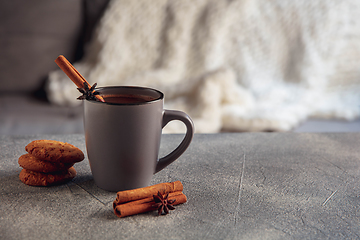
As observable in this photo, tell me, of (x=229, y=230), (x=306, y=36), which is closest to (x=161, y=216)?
(x=229, y=230)

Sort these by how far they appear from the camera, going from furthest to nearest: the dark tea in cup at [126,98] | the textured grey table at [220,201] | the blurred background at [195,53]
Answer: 1. the blurred background at [195,53]
2. the dark tea in cup at [126,98]
3. the textured grey table at [220,201]

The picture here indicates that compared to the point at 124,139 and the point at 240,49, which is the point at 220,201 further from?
the point at 240,49

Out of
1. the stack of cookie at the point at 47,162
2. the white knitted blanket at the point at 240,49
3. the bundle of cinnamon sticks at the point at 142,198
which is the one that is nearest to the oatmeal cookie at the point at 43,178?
the stack of cookie at the point at 47,162

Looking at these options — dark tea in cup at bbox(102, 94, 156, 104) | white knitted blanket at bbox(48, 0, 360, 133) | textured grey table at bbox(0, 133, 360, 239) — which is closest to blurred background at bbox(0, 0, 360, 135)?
white knitted blanket at bbox(48, 0, 360, 133)

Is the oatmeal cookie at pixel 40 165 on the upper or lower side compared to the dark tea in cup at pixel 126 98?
lower

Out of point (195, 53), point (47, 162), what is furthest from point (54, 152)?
point (195, 53)

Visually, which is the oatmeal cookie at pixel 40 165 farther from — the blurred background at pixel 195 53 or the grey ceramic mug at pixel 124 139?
the blurred background at pixel 195 53
